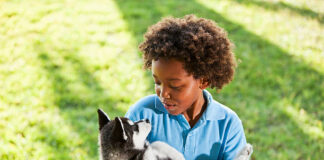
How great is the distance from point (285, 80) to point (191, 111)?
3.27 meters

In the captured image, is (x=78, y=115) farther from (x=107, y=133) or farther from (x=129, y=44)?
(x=107, y=133)

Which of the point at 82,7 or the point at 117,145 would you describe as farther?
the point at 82,7

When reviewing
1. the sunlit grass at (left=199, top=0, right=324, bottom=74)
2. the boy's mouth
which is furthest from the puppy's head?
the sunlit grass at (left=199, top=0, right=324, bottom=74)

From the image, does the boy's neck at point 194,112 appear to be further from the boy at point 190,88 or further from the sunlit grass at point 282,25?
the sunlit grass at point 282,25

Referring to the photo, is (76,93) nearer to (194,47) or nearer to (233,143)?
(233,143)

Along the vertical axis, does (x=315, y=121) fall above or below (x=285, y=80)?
Result: below

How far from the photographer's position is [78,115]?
4.05 m

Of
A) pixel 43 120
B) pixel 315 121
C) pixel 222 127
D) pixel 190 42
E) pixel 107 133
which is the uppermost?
pixel 190 42

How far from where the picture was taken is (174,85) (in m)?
1.94

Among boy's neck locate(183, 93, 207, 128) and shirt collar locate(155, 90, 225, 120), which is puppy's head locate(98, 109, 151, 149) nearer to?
shirt collar locate(155, 90, 225, 120)

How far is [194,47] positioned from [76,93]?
289 cm

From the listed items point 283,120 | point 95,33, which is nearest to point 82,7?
point 95,33

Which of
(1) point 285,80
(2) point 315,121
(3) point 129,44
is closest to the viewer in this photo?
(2) point 315,121

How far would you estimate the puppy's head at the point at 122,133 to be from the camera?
5.99 feet
